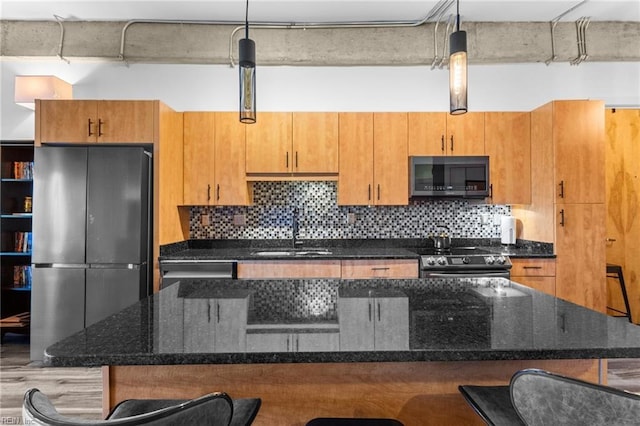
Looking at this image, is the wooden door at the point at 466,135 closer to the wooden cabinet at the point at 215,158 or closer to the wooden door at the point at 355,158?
the wooden door at the point at 355,158

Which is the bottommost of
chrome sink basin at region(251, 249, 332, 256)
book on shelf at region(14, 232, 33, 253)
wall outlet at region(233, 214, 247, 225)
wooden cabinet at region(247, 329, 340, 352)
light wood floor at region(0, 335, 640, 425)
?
light wood floor at region(0, 335, 640, 425)

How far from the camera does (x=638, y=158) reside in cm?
485

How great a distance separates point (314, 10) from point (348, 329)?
11.5 ft

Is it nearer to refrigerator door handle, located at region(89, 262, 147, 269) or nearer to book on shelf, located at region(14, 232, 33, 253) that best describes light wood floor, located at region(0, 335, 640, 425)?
refrigerator door handle, located at region(89, 262, 147, 269)

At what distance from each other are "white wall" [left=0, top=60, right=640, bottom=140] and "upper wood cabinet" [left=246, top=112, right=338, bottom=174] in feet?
1.17

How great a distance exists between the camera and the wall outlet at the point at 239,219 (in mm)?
4297

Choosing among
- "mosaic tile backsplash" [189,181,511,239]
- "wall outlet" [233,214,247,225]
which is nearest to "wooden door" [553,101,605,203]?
"mosaic tile backsplash" [189,181,511,239]

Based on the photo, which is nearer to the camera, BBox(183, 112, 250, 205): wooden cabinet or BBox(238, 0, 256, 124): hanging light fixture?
BBox(238, 0, 256, 124): hanging light fixture

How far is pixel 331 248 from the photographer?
14.0 ft

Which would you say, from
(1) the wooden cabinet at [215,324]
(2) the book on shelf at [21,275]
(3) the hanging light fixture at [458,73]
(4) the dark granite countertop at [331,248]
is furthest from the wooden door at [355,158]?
(2) the book on shelf at [21,275]

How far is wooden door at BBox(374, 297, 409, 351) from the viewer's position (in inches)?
43.8

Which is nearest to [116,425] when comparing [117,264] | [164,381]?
[164,381]

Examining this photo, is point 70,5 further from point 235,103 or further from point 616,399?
point 616,399

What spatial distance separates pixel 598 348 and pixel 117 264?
3.42 meters
